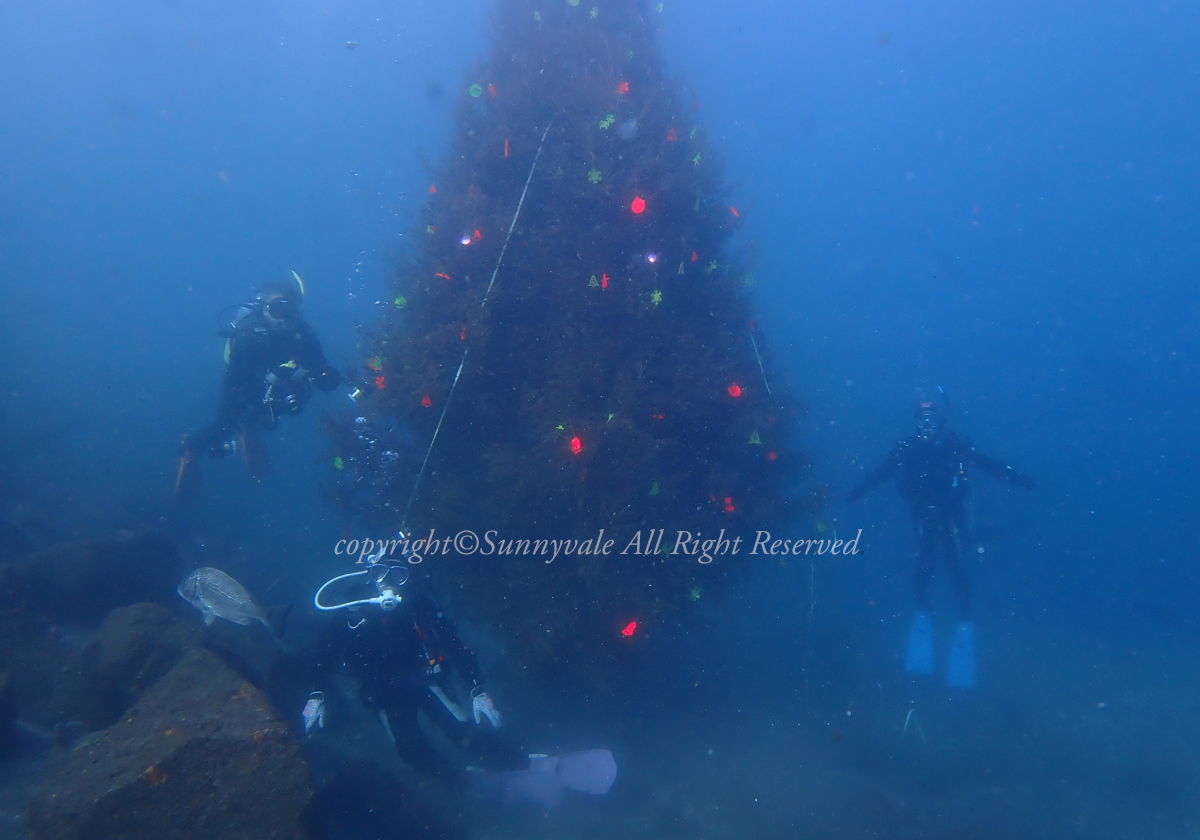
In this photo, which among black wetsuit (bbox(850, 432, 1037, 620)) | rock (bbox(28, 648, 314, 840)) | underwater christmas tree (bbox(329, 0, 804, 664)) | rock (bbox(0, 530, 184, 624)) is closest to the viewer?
rock (bbox(28, 648, 314, 840))

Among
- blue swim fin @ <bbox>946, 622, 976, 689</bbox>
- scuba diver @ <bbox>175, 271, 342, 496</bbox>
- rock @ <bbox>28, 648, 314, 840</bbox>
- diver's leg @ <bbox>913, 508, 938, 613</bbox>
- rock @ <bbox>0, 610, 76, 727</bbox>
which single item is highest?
scuba diver @ <bbox>175, 271, 342, 496</bbox>

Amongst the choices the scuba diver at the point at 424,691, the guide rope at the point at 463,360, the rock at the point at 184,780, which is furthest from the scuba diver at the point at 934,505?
the rock at the point at 184,780

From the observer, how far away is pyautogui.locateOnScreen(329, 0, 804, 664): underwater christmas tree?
6.04 meters

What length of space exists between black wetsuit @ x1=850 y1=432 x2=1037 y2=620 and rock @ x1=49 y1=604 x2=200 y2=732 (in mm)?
11364

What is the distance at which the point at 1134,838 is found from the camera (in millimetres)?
5914

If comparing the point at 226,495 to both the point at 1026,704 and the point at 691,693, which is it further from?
the point at 1026,704

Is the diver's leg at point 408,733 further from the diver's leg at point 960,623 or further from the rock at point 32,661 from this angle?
the diver's leg at point 960,623

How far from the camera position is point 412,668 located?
6.01m

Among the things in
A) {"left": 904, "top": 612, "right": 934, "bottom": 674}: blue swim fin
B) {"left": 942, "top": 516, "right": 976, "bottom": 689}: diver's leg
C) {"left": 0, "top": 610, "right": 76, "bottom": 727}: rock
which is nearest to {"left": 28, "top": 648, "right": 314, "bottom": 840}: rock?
{"left": 0, "top": 610, "right": 76, "bottom": 727}: rock

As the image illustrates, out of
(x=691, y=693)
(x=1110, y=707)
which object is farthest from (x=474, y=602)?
(x=1110, y=707)

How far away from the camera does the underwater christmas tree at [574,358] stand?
6.04 meters

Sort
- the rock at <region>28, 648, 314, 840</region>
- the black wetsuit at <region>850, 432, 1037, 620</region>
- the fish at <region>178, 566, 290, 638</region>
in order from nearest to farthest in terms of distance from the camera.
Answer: the rock at <region>28, 648, 314, 840</region> → the fish at <region>178, 566, 290, 638</region> → the black wetsuit at <region>850, 432, 1037, 620</region>

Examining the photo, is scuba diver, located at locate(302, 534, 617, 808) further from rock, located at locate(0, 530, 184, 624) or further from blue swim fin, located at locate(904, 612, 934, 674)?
blue swim fin, located at locate(904, 612, 934, 674)

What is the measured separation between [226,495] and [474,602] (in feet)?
71.8
